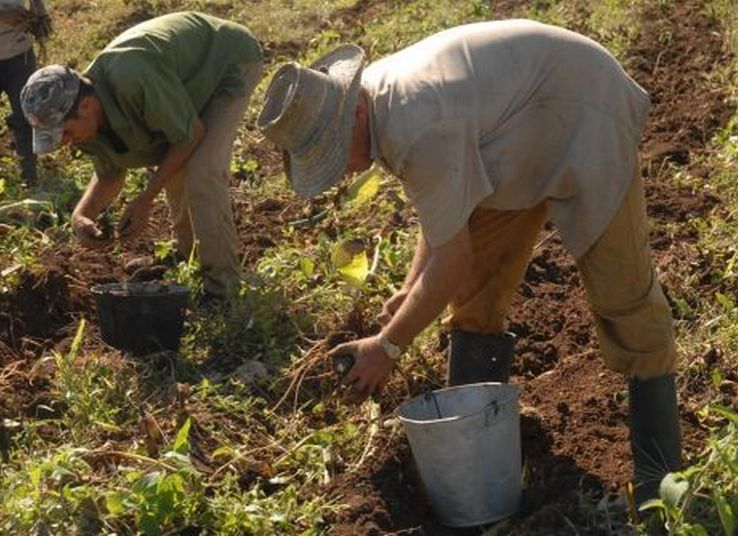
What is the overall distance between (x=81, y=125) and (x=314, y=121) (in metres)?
1.94

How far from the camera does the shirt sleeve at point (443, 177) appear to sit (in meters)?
3.49

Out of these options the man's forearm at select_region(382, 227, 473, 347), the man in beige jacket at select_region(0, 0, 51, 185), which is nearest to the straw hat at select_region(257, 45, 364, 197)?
the man's forearm at select_region(382, 227, 473, 347)

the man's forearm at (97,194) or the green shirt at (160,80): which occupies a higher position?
the green shirt at (160,80)

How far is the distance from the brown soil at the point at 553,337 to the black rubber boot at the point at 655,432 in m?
0.17

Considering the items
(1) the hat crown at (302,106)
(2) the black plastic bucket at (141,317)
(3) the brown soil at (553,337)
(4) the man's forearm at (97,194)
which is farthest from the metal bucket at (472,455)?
(4) the man's forearm at (97,194)

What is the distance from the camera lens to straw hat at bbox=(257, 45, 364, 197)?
3572mm

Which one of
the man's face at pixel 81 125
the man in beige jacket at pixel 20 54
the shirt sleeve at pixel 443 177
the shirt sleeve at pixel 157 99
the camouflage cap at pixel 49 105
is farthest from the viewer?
the man in beige jacket at pixel 20 54

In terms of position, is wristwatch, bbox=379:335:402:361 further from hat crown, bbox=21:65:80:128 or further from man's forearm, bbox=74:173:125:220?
man's forearm, bbox=74:173:125:220

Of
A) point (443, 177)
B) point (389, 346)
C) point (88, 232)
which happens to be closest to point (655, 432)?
point (389, 346)

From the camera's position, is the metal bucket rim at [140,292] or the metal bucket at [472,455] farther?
the metal bucket rim at [140,292]

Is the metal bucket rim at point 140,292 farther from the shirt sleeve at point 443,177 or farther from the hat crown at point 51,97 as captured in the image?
the shirt sleeve at point 443,177

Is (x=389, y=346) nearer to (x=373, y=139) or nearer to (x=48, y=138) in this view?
(x=373, y=139)

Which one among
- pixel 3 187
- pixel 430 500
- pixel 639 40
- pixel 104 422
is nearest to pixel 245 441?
pixel 104 422

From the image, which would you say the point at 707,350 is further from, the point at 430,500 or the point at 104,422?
the point at 104,422
